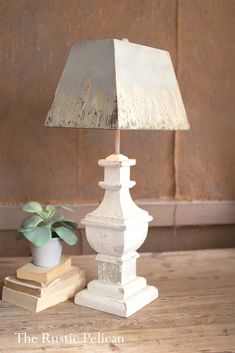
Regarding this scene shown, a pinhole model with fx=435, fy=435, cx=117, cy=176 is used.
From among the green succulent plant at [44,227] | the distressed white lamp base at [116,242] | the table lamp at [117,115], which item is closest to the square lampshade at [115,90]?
the table lamp at [117,115]

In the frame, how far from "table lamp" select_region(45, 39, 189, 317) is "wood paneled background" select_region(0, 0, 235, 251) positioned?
1.37 ft

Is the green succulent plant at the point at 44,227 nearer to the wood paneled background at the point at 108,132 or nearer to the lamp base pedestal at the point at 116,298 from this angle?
the lamp base pedestal at the point at 116,298

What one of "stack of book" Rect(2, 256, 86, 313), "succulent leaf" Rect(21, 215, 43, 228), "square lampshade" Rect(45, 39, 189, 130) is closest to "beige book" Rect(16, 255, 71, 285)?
"stack of book" Rect(2, 256, 86, 313)

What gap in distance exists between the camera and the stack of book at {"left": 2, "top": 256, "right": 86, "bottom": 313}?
1.05 m

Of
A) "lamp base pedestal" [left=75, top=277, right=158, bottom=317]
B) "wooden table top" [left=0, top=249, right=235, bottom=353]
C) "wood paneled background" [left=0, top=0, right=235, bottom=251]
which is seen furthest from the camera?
"wood paneled background" [left=0, top=0, right=235, bottom=251]

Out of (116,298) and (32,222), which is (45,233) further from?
(116,298)

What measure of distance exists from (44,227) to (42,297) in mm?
167

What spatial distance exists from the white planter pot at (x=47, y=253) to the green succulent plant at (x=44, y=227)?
23 mm

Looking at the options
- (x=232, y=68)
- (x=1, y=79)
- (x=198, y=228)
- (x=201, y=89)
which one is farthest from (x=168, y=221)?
(x=1, y=79)

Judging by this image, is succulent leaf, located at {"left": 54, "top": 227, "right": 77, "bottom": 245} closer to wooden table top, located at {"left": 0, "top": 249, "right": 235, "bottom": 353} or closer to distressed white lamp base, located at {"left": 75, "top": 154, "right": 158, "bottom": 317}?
distressed white lamp base, located at {"left": 75, "top": 154, "right": 158, "bottom": 317}

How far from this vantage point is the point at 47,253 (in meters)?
1.10

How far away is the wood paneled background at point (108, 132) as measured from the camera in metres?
1.42

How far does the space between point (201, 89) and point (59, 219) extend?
71 cm

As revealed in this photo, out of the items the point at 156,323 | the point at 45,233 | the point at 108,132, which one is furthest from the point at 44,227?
the point at 108,132
